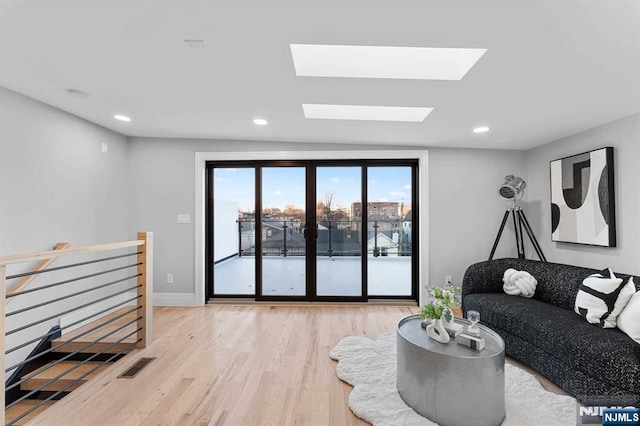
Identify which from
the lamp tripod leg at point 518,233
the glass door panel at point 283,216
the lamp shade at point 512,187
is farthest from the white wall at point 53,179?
the lamp tripod leg at point 518,233

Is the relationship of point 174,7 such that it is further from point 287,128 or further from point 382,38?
point 287,128

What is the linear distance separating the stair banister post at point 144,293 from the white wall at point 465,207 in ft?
11.4

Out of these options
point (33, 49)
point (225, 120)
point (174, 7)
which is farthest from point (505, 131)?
point (33, 49)

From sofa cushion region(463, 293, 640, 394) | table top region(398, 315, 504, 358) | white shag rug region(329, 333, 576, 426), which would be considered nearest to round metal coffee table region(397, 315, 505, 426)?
table top region(398, 315, 504, 358)

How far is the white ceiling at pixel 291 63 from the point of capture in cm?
149

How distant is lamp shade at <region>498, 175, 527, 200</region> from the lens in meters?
3.80

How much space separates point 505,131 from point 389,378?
2906 millimetres

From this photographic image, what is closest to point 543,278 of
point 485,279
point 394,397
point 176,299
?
point 485,279

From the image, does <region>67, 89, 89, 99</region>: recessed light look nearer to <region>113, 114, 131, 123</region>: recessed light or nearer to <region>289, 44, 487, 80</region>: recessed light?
<region>113, 114, 131, 123</region>: recessed light

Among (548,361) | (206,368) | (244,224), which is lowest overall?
(206,368)

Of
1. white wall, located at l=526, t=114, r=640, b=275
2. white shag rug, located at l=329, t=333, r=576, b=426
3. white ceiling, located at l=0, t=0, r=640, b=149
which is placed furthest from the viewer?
white wall, located at l=526, t=114, r=640, b=275

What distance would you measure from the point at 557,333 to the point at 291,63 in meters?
2.78

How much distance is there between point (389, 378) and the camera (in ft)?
7.60

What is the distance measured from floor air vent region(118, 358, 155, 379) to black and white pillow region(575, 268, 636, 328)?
3.68 m
